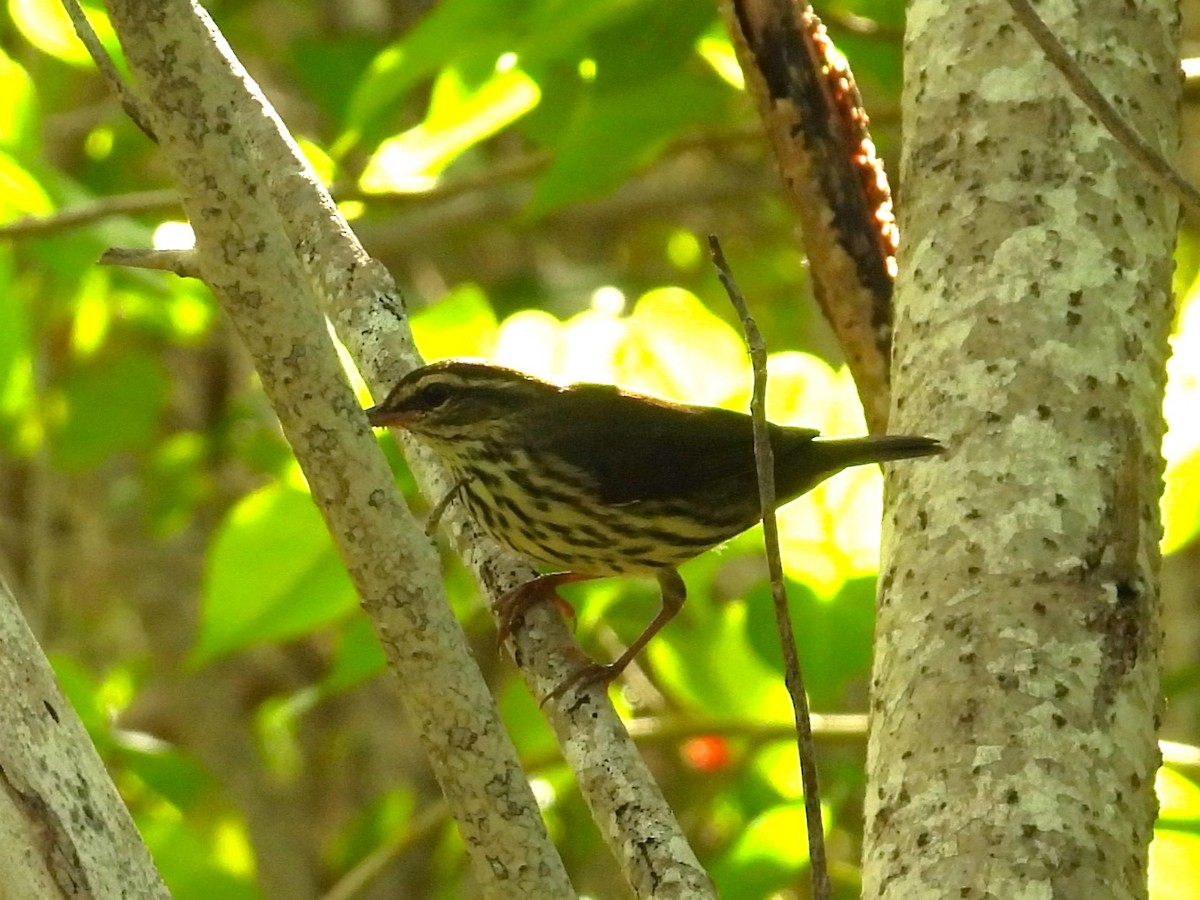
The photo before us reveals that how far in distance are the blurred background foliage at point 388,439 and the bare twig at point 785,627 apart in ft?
4.13

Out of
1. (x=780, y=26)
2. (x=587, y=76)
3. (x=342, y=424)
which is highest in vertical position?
(x=587, y=76)

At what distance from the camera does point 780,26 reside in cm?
278

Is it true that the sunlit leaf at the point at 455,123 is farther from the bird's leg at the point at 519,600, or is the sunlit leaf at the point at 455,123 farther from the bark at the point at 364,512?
the bark at the point at 364,512

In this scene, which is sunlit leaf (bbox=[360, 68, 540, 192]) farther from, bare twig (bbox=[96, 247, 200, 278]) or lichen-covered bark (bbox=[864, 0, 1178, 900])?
bare twig (bbox=[96, 247, 200, 278])

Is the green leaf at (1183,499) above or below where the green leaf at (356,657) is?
above

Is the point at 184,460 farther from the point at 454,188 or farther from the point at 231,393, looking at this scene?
the point at 454,188

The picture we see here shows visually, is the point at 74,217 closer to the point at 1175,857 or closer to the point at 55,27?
the point at 55,27

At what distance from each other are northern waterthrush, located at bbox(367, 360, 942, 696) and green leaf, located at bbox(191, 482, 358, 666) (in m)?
0.33

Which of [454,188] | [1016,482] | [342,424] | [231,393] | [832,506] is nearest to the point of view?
[342,424]

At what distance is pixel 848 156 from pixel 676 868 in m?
1.44

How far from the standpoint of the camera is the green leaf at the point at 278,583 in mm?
3090

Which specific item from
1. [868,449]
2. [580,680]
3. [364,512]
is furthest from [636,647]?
[364,512]

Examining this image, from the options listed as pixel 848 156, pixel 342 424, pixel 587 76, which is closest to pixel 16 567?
pixel 587 76

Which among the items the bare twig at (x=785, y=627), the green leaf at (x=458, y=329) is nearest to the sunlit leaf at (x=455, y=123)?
the green leaf at (x=458, y=329)
